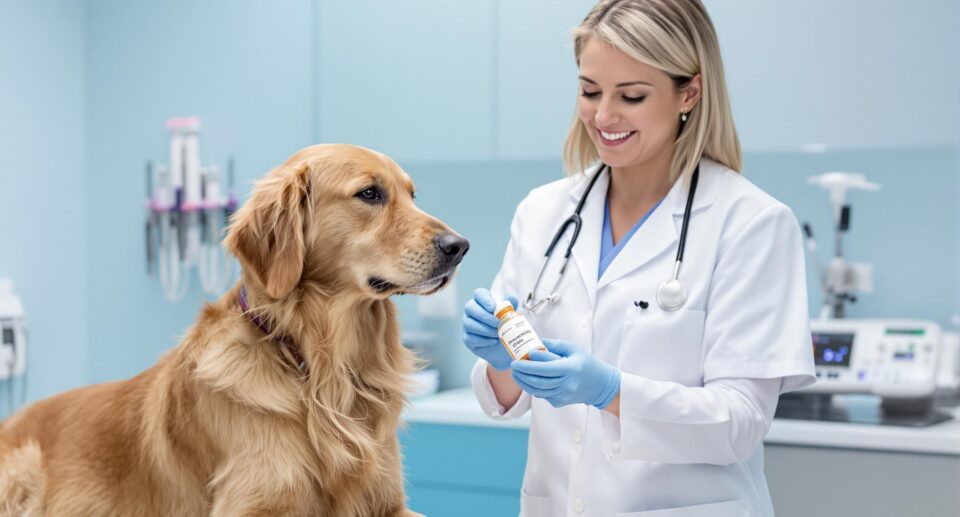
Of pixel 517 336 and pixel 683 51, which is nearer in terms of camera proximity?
pixel 517 336

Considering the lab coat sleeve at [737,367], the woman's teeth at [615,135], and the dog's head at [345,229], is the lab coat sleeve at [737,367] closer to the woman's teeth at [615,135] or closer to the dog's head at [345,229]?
the woman's teeth at [615,135]

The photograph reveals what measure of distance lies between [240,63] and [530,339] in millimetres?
2319

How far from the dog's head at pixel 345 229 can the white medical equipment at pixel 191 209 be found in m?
1.85

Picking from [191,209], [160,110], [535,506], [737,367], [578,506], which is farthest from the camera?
[160,110]

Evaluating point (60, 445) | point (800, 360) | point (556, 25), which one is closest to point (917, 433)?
point (800, 360)

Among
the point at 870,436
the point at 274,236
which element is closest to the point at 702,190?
the point at 274,236

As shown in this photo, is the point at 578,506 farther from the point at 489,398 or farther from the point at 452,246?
the point at 452,246

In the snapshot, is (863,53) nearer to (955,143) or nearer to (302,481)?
(955,143)

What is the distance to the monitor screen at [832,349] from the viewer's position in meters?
2.41

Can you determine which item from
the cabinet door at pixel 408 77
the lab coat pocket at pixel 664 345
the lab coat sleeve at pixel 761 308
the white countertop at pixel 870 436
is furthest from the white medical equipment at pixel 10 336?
the lab coat sleeve at pixel 761 308

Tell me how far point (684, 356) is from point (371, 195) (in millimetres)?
552

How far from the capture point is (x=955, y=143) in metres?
2.36

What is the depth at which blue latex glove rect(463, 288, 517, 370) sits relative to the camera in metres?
1.48

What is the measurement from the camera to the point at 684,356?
4.80 ft
